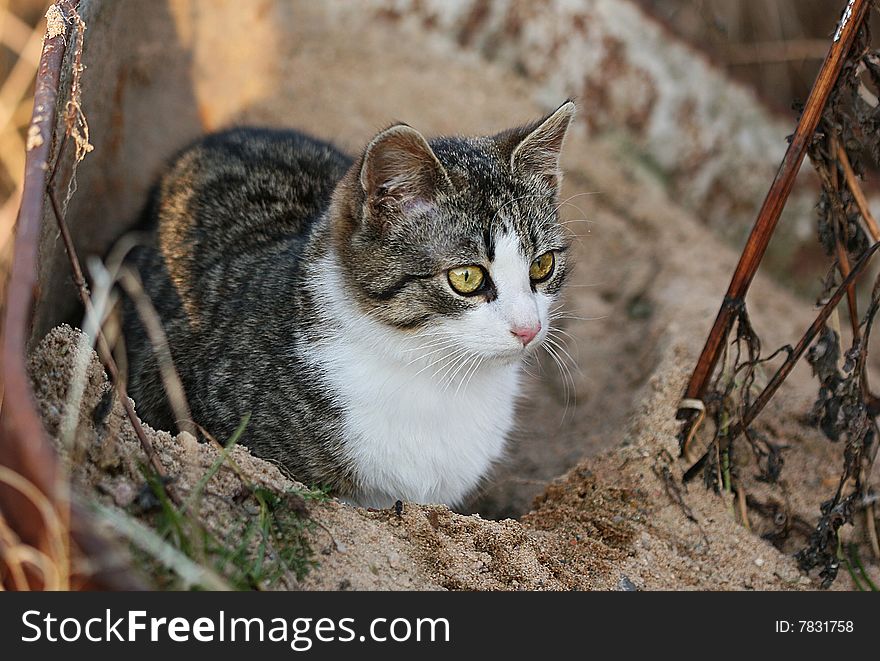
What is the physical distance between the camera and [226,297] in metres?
3.10

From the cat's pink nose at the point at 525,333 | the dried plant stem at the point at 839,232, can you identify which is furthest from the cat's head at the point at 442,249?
the dried plant stem at the point at 839,232

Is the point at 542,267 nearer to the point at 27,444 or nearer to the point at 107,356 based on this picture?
the point at 107,356

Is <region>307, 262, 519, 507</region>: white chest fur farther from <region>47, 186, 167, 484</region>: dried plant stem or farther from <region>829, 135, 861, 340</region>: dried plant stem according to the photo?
<region>829, 135, 861, 340</region>: dried plant stem

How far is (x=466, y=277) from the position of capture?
2602 mm

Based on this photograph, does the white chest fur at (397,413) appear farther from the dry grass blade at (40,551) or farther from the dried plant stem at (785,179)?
the dry grass blade at (40,551)

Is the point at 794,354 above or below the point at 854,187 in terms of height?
below

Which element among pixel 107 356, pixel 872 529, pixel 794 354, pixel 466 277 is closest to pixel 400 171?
pixel 466 277

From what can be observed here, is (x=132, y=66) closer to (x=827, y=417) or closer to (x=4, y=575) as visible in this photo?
(x=4, y=575)

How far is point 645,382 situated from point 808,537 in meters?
0.88

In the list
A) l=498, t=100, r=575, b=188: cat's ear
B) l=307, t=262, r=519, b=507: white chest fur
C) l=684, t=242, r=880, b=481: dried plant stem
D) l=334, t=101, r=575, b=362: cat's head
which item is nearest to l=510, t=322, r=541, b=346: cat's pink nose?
l=334, t=101, r=575, b=362: cat's head

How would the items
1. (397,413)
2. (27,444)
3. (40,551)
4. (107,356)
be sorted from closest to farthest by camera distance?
(27,444), (40,551), (107,356), (397,413)

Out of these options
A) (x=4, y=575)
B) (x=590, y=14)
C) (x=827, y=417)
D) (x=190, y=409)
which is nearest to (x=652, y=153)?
(x=590, y=14)

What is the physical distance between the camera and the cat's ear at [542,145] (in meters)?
2.81

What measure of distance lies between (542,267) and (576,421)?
1217mm
